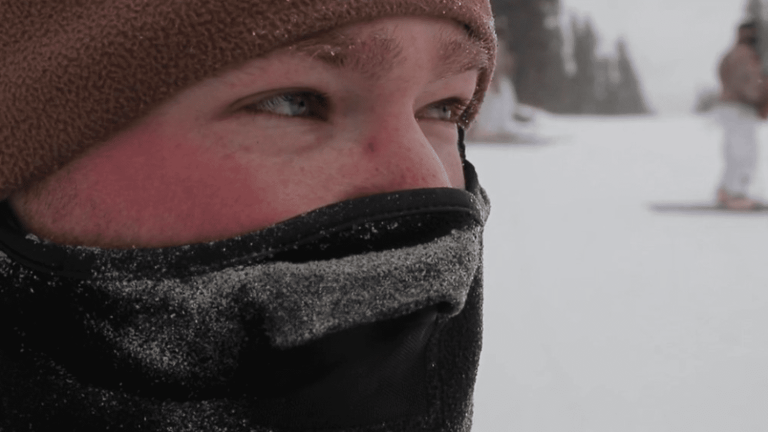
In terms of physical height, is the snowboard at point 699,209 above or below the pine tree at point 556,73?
above

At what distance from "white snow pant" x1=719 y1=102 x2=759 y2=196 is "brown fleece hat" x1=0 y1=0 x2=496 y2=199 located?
17.9 ft

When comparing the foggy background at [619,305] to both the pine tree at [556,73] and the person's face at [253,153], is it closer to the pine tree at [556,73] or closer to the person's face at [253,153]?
the person's face at [253,153]

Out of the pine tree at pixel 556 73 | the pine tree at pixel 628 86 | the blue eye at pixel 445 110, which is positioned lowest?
the pine tree at pixel 628 86

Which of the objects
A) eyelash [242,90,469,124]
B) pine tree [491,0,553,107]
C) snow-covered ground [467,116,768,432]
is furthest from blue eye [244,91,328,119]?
pine tree [491,0,553,107]

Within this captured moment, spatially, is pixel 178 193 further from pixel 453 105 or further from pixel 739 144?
pixel 739 144

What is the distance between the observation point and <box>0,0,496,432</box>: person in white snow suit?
80cm

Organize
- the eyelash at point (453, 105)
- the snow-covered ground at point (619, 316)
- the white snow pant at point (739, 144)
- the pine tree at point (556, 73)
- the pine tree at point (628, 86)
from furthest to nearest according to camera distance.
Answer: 1. the pine tree at point (628, 86)
2. the pine tree at point (556, 73)
3. the white snow pant at point (739, 144)
4. the snow-covered ground at point (619, 316)
5. the eyelash at point (453, 105)

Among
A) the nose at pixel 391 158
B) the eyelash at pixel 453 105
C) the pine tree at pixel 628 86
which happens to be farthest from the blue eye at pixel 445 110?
the pine tree at pixel 628 86

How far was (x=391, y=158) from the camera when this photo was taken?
89 centimetres

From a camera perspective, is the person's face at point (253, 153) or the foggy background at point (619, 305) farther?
the foggy background at point (619, 305)

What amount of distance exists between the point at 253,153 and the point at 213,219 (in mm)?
104

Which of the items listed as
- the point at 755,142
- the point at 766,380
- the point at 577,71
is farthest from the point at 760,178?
the point at 577,71

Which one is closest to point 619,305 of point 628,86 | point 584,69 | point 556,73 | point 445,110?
point 445,110

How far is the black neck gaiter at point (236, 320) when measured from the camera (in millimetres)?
796
